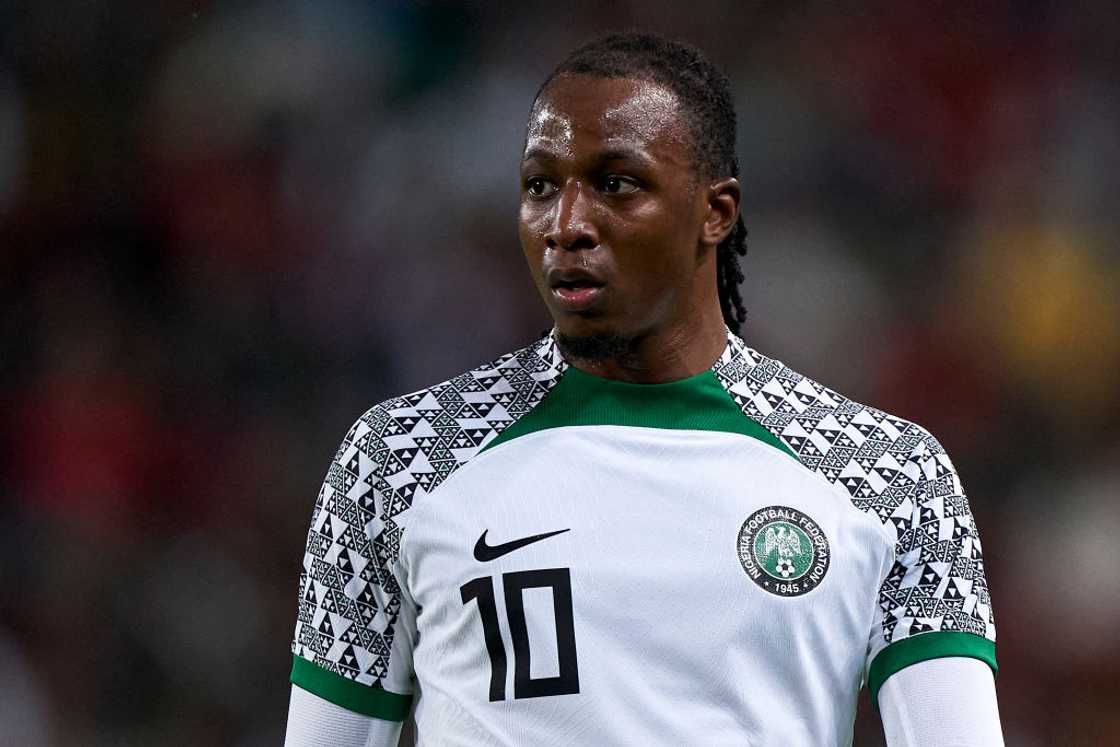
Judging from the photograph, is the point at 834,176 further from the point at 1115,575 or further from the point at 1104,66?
the point at 1115,575

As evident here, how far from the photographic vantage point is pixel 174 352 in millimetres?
4562

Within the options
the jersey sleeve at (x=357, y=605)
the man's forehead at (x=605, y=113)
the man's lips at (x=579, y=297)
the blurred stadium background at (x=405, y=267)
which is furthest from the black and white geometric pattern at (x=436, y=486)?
the blurred stadium background at (x=405, y=267)

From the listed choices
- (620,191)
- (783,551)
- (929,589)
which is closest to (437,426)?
(620,191)

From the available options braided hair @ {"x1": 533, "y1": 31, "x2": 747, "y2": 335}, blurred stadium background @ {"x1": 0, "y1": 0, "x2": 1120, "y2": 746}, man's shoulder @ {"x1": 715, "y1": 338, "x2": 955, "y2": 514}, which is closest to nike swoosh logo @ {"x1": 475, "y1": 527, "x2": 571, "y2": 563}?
man's shoulder @ {"x1": 715, "y1": 338, "x2": 955, "y2": 514}

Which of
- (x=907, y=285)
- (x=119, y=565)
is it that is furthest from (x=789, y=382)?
(x=119, y=565)

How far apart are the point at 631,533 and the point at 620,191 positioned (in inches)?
20.4

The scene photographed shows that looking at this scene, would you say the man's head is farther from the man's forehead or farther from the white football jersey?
the white football jersey

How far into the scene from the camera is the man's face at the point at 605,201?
2.18 meters

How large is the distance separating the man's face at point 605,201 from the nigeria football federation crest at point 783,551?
0.36 metres

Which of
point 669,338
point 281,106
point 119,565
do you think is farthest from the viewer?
point 281,106

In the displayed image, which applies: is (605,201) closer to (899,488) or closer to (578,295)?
(578,295)

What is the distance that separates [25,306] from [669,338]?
288 centimetres

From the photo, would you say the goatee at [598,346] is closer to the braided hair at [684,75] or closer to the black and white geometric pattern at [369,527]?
the black and white geometric pattern at [369,527]

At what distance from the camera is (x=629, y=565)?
2.14 metres
